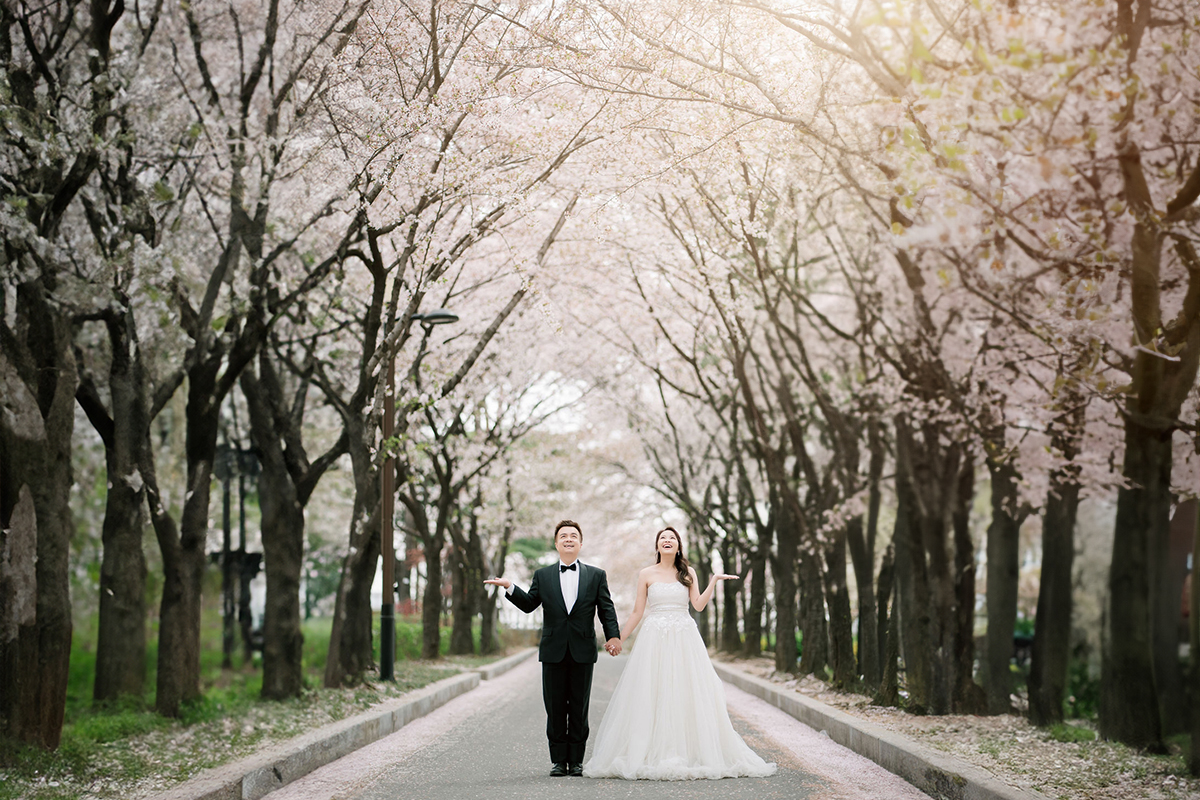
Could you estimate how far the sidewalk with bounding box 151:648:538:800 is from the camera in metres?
7.56

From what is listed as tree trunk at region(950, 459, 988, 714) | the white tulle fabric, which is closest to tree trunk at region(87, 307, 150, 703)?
the white tulle fabric

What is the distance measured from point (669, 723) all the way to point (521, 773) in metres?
1.26

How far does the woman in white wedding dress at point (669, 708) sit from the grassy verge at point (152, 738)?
3.08m

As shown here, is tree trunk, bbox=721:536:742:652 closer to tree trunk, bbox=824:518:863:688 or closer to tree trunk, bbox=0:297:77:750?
tree trunk, bbox=824:518:863:688

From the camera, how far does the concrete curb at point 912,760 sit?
7336 millimetres

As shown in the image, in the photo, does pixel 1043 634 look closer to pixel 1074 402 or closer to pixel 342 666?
pixel 1074 402

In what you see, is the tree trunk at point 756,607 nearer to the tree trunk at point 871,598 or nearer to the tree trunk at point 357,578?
the tree trunk at point 871,598

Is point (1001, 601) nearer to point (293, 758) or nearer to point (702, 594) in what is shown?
point (702, 594)

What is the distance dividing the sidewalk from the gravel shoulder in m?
5.12

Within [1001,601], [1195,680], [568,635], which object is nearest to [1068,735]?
[1195,680]

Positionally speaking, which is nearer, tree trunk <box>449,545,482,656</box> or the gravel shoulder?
the gravel shoulder

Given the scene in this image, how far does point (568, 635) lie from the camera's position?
28.8 ft

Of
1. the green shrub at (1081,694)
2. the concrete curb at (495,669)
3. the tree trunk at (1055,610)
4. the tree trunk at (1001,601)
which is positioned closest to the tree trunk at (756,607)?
the concrete curb at (495,669)

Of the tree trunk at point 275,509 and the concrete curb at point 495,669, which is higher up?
the tree trunk at point 275,509
